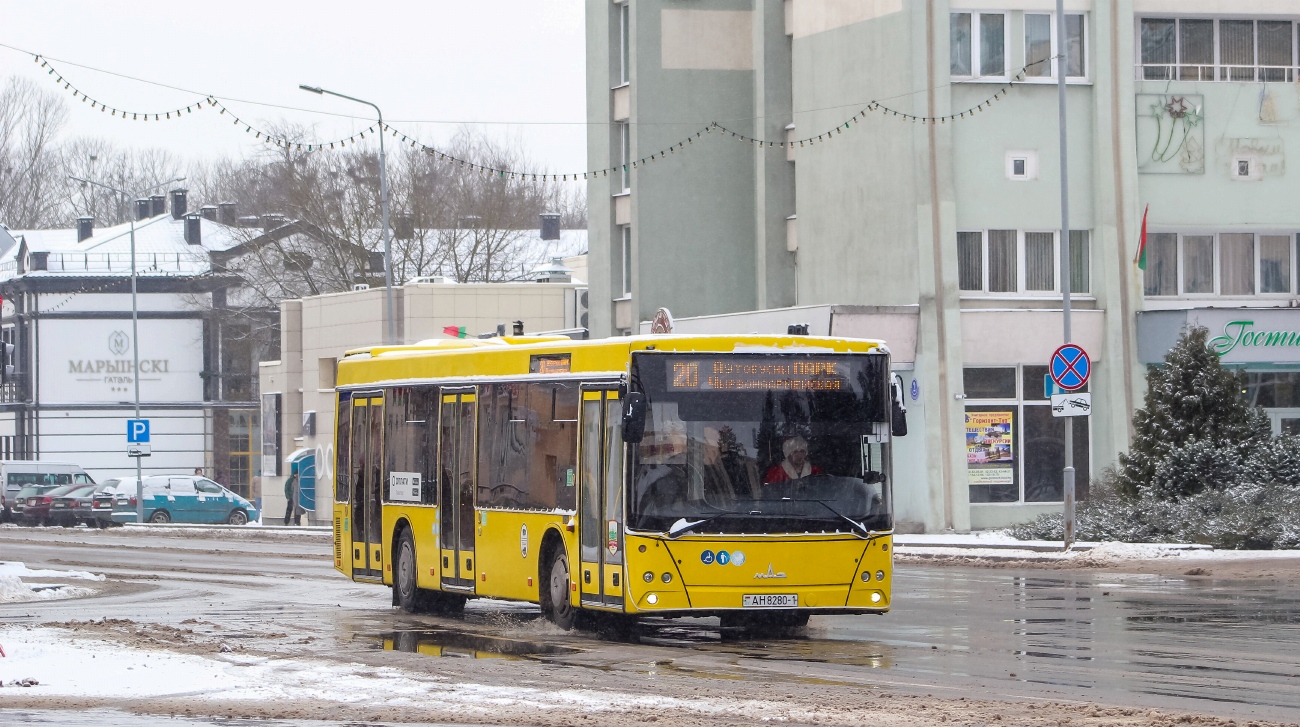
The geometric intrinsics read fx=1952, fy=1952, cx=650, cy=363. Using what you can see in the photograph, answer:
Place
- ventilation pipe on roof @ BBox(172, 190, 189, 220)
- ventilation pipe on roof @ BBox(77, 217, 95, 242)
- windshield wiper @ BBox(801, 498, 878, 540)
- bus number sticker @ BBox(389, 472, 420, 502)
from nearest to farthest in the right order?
windshield wiper @ BBox(801, 498, 878, 540)
bus number sticker @ BBox(389, 472, 420, 502)
ventilation pipe on roof @ BBox(77, 217, 95, 242)
ventilation pipe on roof @ BBox(172, 190, 189, 220)

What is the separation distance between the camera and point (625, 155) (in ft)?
155

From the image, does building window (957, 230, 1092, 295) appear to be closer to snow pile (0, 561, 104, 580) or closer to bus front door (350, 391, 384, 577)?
snow pile (0, 561, 104, 580)

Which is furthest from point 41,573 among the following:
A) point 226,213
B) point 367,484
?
point 226,213

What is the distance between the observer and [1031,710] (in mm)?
10992

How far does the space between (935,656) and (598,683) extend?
9.66 ft

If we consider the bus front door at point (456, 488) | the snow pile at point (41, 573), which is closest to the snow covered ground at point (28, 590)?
the snow pile at point (41, 573)

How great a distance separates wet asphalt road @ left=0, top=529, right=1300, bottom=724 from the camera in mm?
12461

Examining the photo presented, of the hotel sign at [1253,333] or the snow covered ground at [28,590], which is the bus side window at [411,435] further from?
the hotel sign at [1253,333]

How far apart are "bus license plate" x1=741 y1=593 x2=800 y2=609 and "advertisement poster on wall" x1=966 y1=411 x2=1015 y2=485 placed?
22.6m

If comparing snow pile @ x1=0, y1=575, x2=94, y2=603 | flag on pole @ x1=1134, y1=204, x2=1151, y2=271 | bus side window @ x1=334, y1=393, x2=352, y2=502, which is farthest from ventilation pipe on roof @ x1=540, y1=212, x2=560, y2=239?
bus side window @ x1=334, y1=393, x2=352, y2=502

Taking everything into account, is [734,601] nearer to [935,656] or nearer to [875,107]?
[935,656]

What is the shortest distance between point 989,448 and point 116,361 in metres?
52.5

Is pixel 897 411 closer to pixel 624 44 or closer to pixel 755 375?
pixel 755 375

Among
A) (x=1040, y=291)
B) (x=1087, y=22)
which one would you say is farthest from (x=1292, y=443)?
(x=1087, y=22)
